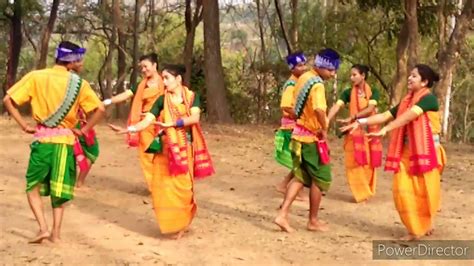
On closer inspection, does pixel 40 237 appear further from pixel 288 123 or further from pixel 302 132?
pixel 288 123

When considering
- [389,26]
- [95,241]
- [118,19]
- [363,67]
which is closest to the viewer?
Answer: [95,241]

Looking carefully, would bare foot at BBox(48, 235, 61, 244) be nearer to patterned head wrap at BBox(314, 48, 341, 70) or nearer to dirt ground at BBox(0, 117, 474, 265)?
dirt ground at BBox(0, 117, 474, 265)

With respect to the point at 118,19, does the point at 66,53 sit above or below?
below

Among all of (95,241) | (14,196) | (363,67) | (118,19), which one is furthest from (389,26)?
(95,241)

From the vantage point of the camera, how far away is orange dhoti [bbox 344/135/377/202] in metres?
8.30

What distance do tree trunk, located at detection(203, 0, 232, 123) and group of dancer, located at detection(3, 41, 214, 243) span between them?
9.22 meters

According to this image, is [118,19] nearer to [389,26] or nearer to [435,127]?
[389,26]

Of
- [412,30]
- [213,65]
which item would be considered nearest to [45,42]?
[213,65]

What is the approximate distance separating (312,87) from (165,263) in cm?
197

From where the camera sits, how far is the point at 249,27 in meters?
33.4

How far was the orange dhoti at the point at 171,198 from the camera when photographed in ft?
21.0

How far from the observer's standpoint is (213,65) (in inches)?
640

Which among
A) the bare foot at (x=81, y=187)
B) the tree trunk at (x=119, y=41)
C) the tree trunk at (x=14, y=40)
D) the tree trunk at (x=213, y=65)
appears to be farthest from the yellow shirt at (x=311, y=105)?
the tree trunk at (x=14, y=40)

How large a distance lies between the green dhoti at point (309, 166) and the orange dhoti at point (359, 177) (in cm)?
170
